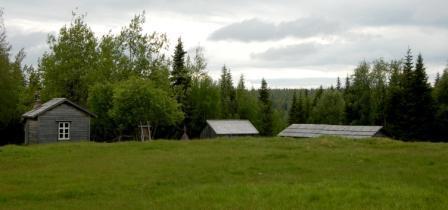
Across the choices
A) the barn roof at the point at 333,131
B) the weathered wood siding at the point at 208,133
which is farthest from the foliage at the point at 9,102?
the barn roof at the point at 333,131

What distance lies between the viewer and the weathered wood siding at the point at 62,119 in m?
43.2

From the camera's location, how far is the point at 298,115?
102 metres

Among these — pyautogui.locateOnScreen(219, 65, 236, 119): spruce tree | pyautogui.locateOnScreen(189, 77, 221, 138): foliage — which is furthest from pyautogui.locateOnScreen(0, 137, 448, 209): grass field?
pyautogui.locateOnScreen(219, 65, 236, 119): spruce tree

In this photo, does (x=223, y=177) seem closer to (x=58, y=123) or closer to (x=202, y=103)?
(x=58, y=123)

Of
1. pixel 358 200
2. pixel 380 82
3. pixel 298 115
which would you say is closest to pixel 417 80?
pixel 380 82

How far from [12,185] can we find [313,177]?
10.7m

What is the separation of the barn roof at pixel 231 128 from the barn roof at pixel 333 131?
14.6 ft

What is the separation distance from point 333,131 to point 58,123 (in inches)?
1165

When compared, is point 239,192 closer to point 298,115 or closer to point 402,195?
point 402,195

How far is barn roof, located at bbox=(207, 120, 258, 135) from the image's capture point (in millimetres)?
61325

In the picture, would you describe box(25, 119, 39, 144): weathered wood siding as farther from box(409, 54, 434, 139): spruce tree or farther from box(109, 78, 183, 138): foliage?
box(409, 54, 434, 139): spruce tree

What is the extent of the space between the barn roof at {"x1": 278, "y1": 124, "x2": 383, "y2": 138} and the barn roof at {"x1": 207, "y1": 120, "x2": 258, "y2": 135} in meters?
4.46

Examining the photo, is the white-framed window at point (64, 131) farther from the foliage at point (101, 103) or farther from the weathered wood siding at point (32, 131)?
the foliage at point (101, 103)

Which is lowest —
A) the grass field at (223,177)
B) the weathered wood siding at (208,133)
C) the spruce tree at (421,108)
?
the grass field at (223,177)
